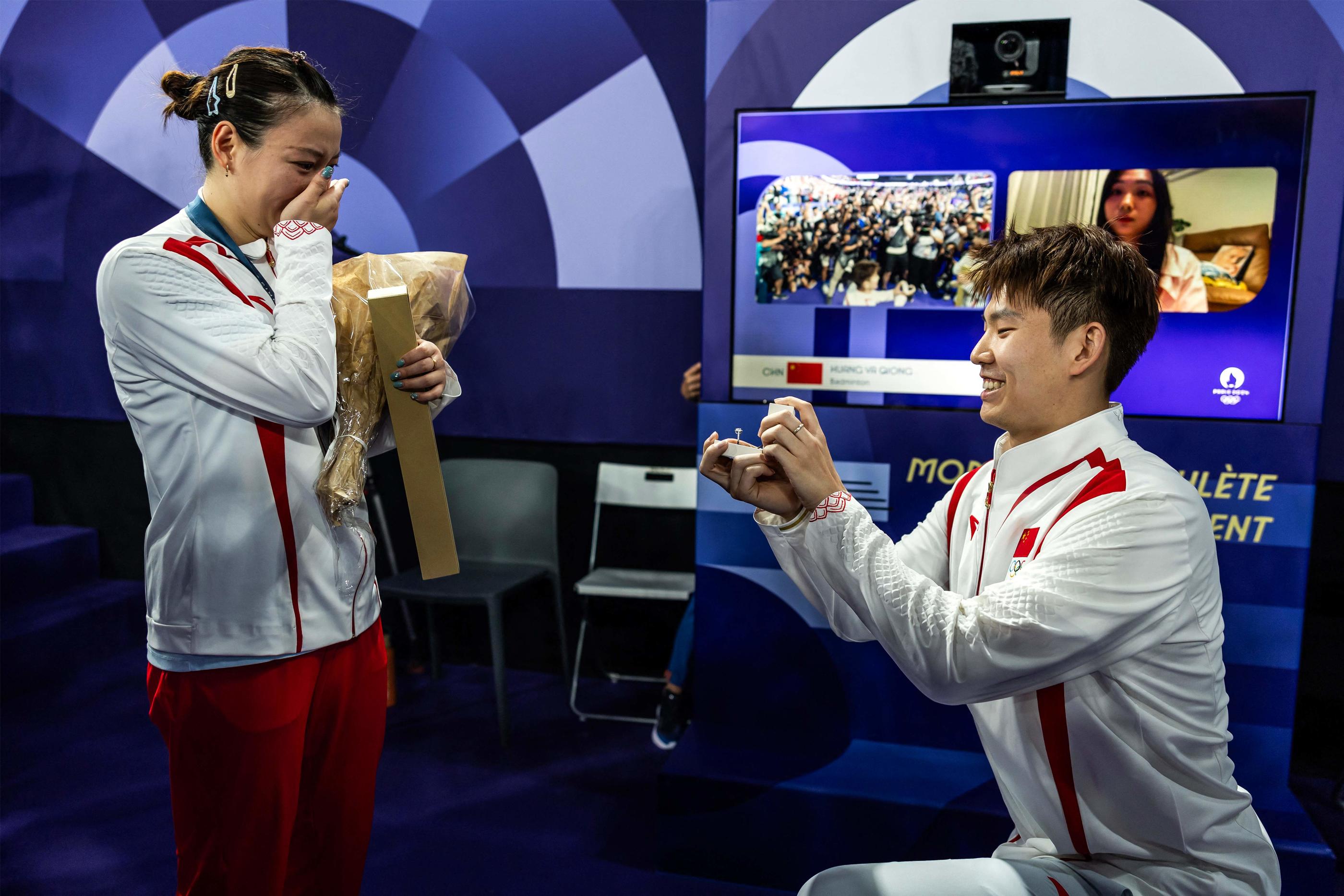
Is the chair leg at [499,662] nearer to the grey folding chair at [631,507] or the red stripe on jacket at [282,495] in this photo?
the grey folding chair at [631,507]

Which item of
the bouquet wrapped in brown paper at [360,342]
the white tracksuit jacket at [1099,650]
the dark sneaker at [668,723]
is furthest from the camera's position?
the dark sneaker at [668,723]

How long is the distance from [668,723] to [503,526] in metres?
1.10

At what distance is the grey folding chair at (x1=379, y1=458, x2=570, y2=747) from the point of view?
375 cm

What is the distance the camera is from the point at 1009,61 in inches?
98.2

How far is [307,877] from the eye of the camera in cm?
163

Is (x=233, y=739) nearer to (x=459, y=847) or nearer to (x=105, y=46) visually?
(x=459, y=847)

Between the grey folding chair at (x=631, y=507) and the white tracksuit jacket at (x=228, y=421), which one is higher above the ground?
the white tracksuit jacket at (x=228, y=421)

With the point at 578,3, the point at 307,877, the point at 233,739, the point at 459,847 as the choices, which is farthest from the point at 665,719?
the point at 578,3

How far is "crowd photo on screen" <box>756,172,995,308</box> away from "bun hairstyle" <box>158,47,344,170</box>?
1.52 m

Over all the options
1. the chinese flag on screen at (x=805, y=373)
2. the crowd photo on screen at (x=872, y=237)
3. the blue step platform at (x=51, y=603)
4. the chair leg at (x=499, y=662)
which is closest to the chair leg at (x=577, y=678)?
the chair leg at (x=499, y=662)

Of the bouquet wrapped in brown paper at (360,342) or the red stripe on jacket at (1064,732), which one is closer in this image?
the red stripe on jacket at (1064,732)

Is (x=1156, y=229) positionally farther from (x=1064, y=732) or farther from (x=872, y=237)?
(x=1064, y=732)

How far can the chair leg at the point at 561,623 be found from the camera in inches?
147

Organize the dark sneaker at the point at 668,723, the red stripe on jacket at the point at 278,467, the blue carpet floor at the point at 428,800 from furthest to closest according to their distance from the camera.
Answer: the dark sneaker at the point at 668,723 < the blue carpet floor at the point at 428,800 < the red stripe on jacket at the point at 278,467
